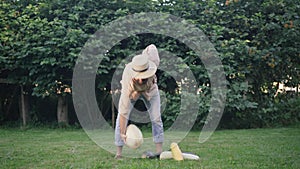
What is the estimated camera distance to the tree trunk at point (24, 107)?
27.7 ft

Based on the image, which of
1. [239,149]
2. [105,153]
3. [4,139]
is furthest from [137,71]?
[4,139]

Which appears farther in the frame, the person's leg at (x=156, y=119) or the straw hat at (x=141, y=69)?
the person's leg at (x=156, y=119)

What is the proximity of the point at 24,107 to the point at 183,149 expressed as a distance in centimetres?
476

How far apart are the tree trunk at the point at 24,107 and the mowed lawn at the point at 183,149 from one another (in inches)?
79.1

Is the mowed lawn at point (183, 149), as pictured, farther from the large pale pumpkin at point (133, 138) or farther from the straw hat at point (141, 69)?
the straw hat at point (141, 69)

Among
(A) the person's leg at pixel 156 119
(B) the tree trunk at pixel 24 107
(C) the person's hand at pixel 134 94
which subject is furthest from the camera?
(B) the tree trunk at pixel 24 107

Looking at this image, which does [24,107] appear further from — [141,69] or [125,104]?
[141,69]

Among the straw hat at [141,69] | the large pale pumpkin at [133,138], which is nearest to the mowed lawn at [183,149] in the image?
the large pale pumpkin at [133,138]

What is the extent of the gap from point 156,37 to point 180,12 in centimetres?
78

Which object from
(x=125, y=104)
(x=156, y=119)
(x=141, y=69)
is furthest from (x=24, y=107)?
(x=141, y=69)

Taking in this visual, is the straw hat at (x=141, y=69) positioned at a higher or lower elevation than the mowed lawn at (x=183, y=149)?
higher

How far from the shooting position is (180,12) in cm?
824

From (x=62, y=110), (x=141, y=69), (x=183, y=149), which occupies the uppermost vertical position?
(x=141, y=69)

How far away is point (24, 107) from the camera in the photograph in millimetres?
8523
